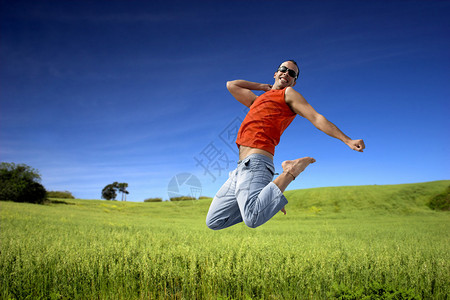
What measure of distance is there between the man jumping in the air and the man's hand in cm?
1

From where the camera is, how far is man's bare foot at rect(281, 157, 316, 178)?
10.6 ft

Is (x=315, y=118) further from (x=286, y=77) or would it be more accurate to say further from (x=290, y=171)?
(x=286, y=77)

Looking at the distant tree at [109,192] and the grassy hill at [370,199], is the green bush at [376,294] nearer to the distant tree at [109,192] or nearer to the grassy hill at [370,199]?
the grassy hill at [370,199]

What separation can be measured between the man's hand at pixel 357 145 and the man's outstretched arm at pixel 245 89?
1.40 metres

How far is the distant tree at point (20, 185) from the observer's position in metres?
48.8

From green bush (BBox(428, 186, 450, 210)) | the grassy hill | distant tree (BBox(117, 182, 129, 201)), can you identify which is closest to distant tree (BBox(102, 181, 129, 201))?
distant tree (BBox(117, 182, 129, 201))

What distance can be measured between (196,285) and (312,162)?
2.95 m

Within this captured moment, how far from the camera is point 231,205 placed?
3.52m

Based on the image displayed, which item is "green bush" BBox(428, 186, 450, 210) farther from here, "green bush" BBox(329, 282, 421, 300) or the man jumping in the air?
the man jumping in the air

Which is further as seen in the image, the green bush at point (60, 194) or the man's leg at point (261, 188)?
the green bush at point (60, 194)

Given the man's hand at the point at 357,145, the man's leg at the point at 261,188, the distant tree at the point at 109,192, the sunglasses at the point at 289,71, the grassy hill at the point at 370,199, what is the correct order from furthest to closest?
the distant tree at the point at 109,192, the grassy hill at the point at 370,199, the sunglasses at the point at 289,71, the man's leg at the point at 261,188, the man's hand at the point at 357,145

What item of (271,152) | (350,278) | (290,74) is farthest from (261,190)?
(350,278)

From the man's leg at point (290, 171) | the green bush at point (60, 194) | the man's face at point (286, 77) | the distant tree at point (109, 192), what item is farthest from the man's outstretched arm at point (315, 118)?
the distant tree at point (109, 192)

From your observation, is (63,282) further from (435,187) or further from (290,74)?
(435,187)
